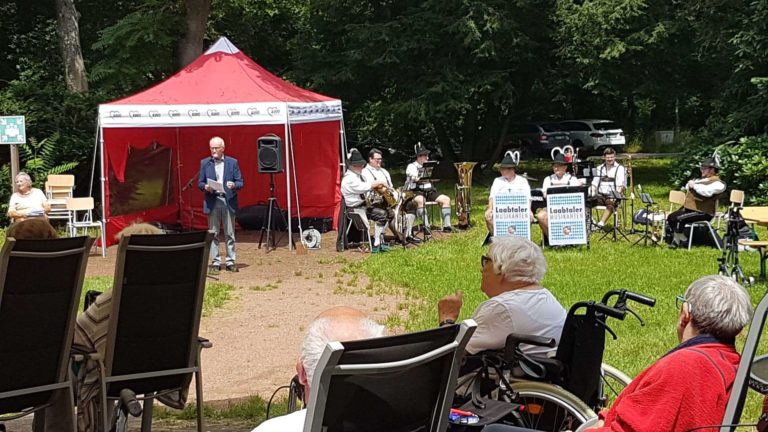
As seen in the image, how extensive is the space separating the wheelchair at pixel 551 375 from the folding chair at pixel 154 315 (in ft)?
4.35

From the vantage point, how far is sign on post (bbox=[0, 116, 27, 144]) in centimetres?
1309

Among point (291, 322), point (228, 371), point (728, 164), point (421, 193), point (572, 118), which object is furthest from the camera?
point (572, 118)

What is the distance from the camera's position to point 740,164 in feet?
64.4

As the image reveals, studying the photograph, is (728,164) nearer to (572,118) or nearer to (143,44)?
(143,44)

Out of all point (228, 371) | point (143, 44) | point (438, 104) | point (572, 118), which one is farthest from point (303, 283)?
point (572, 118)

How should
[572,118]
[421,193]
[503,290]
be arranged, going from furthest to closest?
[572,118] → [421,193] → [503,290]

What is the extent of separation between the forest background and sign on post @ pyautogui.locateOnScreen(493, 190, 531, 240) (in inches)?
293

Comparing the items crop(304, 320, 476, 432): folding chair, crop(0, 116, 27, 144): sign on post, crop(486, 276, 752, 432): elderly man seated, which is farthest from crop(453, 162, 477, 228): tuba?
crop(304, 320, 476, 432): folding chair

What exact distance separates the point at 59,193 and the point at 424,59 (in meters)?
12.4

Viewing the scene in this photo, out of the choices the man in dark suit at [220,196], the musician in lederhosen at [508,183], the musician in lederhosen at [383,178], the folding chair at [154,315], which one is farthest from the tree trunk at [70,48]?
the folding chair at [154,315]

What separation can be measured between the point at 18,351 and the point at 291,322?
5.50 m

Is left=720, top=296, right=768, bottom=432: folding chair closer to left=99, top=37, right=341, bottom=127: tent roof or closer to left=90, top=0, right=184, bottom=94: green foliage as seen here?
left=99, top=37, right=341, bottom=127: tent roof

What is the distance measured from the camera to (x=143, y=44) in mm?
23156

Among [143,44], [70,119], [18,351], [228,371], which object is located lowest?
[228,371]
